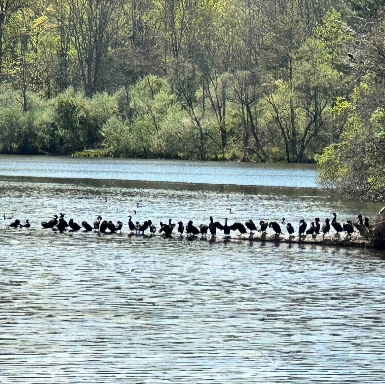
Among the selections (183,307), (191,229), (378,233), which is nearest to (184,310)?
(183,307)

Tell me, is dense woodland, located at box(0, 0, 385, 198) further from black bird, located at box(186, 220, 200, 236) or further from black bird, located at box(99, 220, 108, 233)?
black bird, located at box(186, 220, 200, 236)

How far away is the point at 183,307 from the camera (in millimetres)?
26109

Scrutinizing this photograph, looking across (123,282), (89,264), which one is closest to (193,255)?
(89,264)

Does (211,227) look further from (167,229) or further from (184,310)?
(184,310)

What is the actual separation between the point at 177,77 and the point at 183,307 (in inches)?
3080

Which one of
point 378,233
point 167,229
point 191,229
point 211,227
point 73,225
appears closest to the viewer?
point 378,233

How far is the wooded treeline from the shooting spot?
9088 cm

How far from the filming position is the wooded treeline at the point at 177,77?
90875 millimetres

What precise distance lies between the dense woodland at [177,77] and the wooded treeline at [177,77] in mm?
120

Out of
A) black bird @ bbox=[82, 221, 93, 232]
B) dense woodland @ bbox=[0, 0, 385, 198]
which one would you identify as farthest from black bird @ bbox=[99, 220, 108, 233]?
dense woodland @ bbox=[0, 0, 385, 198]

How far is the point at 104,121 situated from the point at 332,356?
272 feet

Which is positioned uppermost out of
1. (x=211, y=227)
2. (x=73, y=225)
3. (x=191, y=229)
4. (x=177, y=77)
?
(x=177, y=77)

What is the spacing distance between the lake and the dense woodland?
40.4m

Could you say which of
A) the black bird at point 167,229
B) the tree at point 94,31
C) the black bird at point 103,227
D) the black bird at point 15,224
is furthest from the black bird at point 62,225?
the tree at point 94,31
